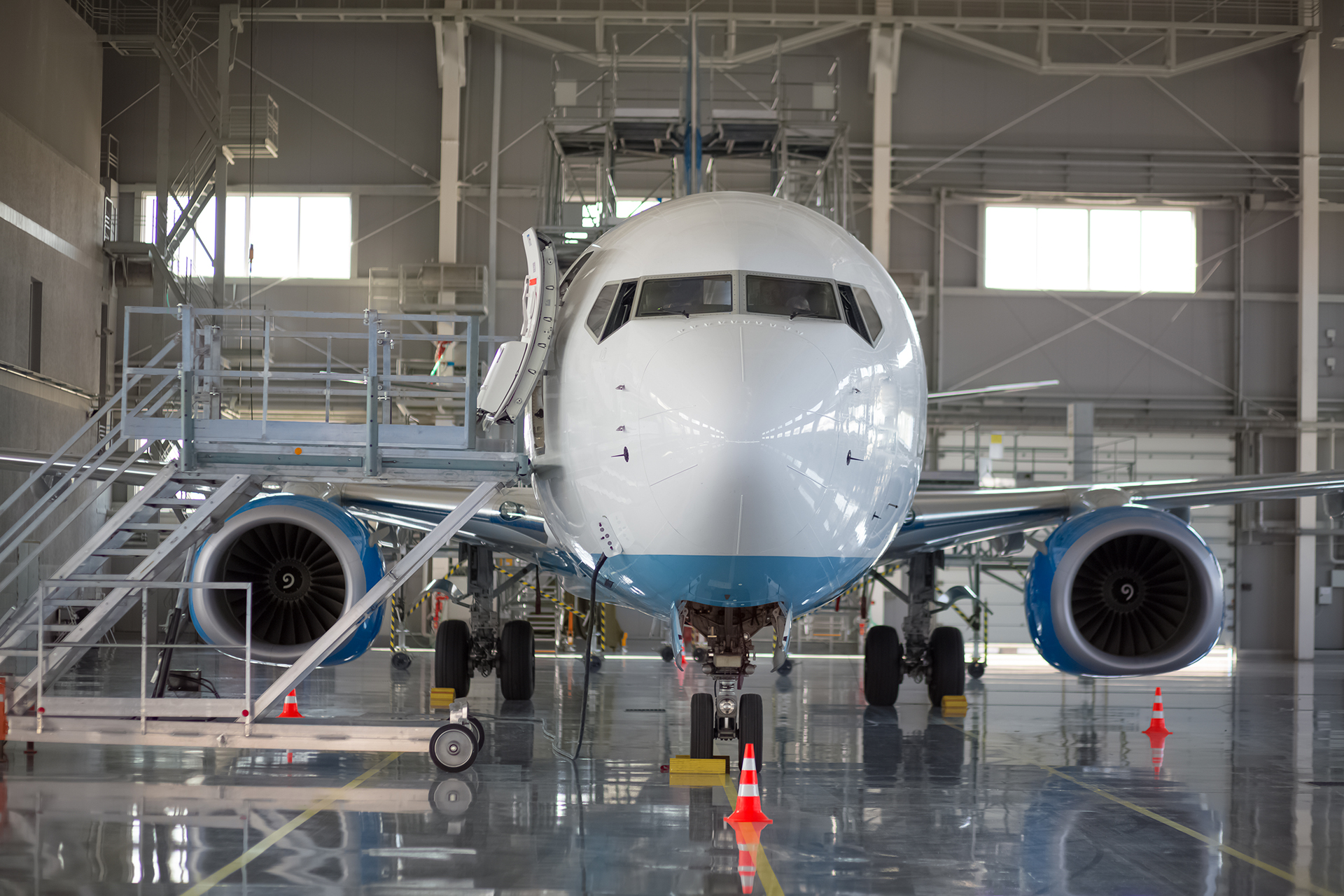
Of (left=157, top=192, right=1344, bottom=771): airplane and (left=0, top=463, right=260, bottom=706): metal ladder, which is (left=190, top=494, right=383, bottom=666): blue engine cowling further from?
(left=0, top=463, right=260, bottom=706): metal ladder

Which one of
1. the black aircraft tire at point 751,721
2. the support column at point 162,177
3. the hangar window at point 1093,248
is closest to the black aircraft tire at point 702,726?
A: the black aircraft tire at point 751,721

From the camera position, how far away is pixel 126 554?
31.0 feet

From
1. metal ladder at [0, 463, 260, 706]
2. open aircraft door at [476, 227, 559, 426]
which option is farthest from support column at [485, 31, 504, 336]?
open aircraft door at [476, 227, 559, 426]

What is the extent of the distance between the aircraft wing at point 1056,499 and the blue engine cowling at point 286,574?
4.82 m

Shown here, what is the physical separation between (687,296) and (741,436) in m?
1.37

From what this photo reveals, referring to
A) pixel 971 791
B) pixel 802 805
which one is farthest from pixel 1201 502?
pixel 802 805

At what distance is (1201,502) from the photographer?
39.7ft

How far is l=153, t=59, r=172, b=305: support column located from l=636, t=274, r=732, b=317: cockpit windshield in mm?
18734

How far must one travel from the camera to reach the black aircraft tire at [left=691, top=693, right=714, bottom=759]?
867 centimetres

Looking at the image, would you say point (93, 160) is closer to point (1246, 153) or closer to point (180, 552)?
point (180, 552)

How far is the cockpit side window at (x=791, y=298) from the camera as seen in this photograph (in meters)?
7.10

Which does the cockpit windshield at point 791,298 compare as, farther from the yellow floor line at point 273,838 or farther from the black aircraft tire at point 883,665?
the black aircraft tire at point 883,665

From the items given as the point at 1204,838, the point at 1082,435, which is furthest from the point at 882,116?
the point at 1204,838

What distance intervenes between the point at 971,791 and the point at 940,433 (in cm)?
1962
